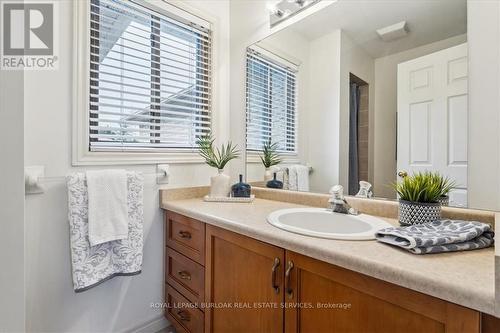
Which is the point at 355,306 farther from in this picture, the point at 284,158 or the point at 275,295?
the point at 284,158

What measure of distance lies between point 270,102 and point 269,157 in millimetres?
387

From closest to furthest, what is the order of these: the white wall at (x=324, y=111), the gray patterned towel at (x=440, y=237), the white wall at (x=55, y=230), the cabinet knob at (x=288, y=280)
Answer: the gray patterned towel at (x=440, y=237) → the cabinet knob at (x=288, y=280) → the white wall at (x=55, y=230) → the white wall at (x=324, y=111)

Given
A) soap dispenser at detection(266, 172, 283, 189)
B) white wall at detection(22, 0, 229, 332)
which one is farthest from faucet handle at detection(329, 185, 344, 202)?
white wall at detection(22, 0, 229, 332)

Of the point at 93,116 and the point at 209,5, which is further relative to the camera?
the point at 209,5

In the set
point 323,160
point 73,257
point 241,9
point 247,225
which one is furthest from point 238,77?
point 73,257

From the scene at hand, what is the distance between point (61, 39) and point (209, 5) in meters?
1.01

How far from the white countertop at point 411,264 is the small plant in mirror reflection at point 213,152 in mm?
724

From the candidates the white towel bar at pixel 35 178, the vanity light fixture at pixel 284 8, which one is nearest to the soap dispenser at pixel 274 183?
the vanity light fixture at pixel 284 8

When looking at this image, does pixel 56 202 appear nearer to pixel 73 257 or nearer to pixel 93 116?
pixel 73 257

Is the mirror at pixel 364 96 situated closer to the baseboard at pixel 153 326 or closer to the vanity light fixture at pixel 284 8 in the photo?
the vanity light fixture at pixel 284 8

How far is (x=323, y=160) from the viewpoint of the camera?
1507 mm

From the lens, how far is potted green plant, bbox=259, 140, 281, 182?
1.78m

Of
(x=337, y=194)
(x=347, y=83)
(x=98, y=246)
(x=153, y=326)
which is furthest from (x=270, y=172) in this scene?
(x=153, y=326)

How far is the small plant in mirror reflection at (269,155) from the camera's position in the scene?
178 cm
